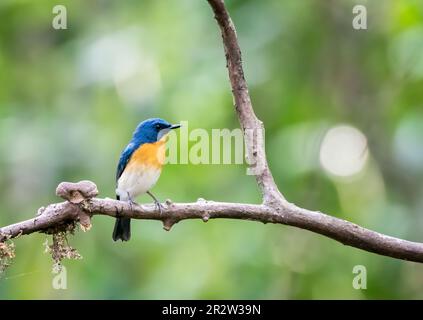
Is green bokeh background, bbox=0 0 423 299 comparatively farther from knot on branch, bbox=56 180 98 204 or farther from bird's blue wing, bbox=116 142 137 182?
knot on branch, bbox=56 180 98 204

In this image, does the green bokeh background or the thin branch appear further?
the green bokeh background

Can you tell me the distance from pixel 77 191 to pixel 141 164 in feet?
5.21

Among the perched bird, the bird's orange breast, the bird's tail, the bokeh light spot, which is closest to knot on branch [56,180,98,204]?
the perched bird

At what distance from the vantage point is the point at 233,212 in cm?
331

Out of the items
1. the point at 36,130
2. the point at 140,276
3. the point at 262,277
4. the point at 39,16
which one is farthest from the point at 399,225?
the point at 39,16

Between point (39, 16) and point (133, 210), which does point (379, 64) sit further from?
point (133, 210)

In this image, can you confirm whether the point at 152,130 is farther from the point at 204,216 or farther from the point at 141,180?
the point at 204,216

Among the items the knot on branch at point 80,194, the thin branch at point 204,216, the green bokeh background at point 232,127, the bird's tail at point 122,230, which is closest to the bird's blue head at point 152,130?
the bird's tail at point 122,230

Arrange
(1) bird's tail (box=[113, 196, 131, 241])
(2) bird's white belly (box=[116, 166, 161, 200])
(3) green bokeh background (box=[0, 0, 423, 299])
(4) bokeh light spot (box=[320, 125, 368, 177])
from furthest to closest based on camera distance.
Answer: (4) bokeh light spot (box=[320, 125, 368, 177]) < (3) green bokeh background (box=[0, 0, 423, 299]) < (1) bird's tail (box=[113, 196, 131, 241]) < (2) bird's white belly (box=[116, 166, 161, 200])

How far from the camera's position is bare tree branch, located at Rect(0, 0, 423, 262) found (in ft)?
10.2

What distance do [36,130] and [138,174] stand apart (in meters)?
2.24

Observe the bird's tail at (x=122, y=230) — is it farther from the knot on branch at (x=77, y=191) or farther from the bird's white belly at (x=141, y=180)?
the knot on branch at (x=77, y=191)
